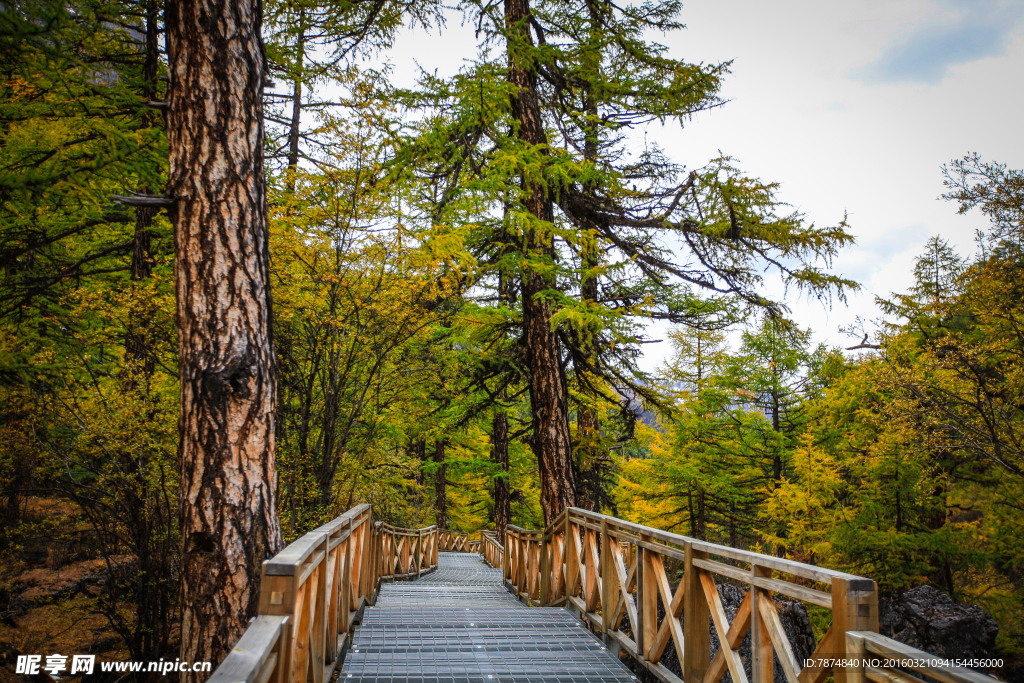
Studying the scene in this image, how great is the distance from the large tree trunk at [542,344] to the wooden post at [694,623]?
3909 millimetres

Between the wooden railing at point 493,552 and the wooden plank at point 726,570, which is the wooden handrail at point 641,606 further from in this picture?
the wooden railing at point 493,552

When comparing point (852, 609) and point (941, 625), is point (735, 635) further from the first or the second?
point (941, 625)

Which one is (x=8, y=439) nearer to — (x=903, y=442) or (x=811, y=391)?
(x=903, y=442)

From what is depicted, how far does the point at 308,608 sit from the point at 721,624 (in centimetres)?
216

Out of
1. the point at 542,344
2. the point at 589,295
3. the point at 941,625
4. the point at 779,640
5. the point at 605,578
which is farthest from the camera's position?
the point at 941,625

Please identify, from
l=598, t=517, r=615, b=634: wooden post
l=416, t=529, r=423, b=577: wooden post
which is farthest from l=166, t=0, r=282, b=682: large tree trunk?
l=416, t=529, r=423, b=577: wooden post

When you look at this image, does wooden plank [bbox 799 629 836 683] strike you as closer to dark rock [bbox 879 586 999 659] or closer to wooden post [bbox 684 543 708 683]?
wooden post [bbox 684 543 708 683]

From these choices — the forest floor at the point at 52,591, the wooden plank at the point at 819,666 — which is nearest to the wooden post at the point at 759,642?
the wooden plank at the point at 819,666

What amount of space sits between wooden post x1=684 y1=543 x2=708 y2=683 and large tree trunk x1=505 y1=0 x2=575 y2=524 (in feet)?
12.8

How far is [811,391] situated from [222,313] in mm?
16682

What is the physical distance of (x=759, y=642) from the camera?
2377mm

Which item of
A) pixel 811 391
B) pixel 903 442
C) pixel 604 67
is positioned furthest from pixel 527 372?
pixel 811 391

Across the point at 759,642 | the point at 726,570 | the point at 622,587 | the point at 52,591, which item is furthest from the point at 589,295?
the point at 52,591

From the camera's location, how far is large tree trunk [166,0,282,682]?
2.78m
